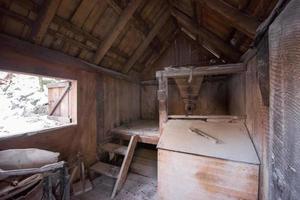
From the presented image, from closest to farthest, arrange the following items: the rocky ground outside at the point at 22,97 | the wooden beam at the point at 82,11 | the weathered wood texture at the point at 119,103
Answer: the wooden beam at the point at 82,11
the weathered wood texture at the point at 119,103
the rocky ground outside at the point at 22,97

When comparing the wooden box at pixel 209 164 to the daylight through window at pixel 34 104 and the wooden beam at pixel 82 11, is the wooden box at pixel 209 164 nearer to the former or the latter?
the daylight through window at pixel 34 104

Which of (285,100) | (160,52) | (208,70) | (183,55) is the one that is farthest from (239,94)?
(160,52)

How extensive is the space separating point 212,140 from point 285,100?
4.00 feet

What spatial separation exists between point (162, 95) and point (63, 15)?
6.08 ft

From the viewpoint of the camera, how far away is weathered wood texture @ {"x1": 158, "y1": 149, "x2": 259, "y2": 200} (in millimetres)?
1558

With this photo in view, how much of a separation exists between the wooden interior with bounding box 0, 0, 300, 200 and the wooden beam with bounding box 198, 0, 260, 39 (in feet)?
0.03

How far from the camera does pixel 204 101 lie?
4.32 m

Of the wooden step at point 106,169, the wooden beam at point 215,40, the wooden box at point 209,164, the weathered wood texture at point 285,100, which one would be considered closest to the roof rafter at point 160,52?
the wooden beam at point 215,40

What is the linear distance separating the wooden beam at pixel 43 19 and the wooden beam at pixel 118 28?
0.96 metres

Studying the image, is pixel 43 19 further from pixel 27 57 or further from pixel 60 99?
pixel 60 99

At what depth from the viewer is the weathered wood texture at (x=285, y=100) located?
27.2 inches

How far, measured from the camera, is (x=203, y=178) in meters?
1.76

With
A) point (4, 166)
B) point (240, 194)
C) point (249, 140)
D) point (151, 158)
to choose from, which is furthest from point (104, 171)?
point (249, 140)

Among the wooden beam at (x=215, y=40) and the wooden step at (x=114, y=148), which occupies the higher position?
the wooden beam at (x=215, y=40)
